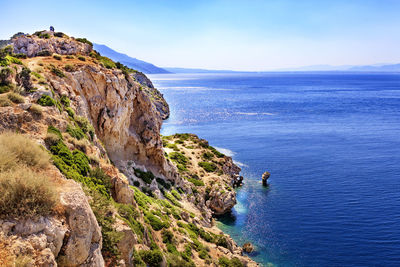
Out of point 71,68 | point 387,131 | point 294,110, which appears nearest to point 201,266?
point 71,68

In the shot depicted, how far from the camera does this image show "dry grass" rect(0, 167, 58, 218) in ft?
25.5

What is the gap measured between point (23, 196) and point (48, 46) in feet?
91.8

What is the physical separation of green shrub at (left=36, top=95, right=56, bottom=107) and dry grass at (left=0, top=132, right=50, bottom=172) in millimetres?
7718

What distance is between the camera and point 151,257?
16172 mm

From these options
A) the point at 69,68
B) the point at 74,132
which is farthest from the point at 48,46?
the point at 74,132

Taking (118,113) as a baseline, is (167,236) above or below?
below

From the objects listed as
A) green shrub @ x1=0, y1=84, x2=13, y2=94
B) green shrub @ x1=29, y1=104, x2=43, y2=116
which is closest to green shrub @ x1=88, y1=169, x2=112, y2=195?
green shrub @ x1=29, y1=104, x2=43, y2=116

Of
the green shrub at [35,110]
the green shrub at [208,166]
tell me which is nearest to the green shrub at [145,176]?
the green shrub at [35,110]

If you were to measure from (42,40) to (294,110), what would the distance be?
114365 millimetres

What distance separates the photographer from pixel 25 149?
10234mm

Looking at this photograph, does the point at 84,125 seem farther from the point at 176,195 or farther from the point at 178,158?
the point at 178,158

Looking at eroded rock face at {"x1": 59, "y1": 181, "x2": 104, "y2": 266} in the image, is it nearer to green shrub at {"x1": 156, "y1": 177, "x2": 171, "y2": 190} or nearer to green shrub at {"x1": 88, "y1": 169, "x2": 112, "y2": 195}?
green shrub at {"x1": 88, "y1": 169, "x2": 112, "y2": 195}

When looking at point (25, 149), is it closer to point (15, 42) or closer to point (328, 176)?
point (15, 42)

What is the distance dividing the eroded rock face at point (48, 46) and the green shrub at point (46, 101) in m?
→ 14.1
